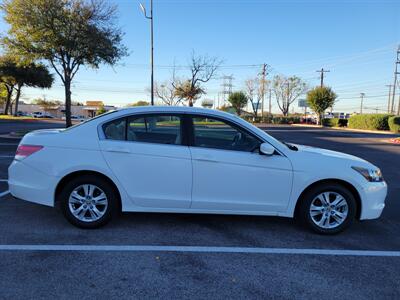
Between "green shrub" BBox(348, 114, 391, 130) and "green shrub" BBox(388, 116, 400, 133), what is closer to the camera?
"green shrub" BBox(388, 116, 400, 133)

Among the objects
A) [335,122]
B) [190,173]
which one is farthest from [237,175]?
[335,122]

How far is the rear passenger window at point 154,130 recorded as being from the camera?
4387 mm

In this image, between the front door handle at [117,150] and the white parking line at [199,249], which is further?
the front door handle at [117,150]

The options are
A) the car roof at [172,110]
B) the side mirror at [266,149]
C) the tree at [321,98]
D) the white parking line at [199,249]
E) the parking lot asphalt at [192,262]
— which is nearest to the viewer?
the parking lot asphalt at [192,262]

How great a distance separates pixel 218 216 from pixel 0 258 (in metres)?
2.87

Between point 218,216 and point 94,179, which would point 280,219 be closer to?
point 218,216

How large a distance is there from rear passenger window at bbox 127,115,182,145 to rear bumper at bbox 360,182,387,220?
2.54 m

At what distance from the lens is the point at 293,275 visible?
3.38 m

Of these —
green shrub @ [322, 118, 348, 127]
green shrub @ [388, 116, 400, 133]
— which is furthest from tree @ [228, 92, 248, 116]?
green shrub @ [388, 116, 400, 133]

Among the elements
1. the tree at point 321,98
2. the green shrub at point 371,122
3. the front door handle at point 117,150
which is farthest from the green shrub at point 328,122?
the front door handle at point 117,150

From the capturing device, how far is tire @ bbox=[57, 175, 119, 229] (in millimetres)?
4344

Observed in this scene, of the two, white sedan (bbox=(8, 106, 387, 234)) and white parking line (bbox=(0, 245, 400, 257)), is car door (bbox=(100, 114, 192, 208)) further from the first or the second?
white parking line (bbox=(0, 245, 400, 257))

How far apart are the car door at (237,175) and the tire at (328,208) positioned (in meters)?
0.31

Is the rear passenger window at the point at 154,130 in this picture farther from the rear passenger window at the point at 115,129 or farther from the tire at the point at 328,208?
the tire at the point at 328,208
